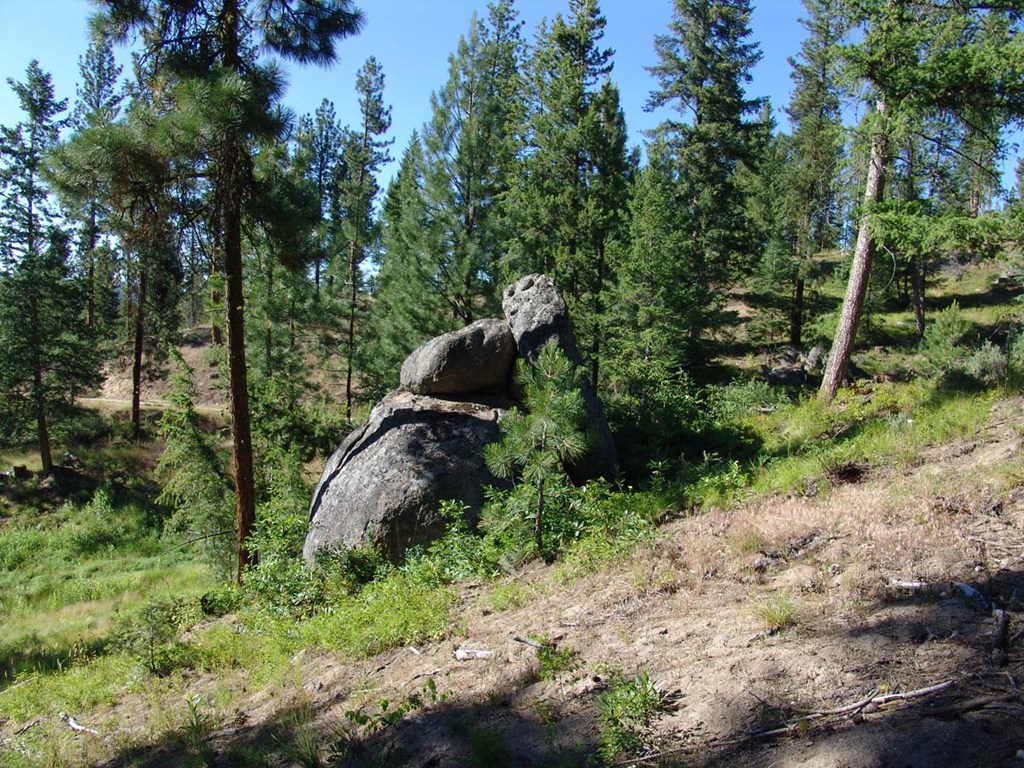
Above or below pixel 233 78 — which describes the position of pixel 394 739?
below

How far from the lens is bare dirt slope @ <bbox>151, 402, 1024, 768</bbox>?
3.45m

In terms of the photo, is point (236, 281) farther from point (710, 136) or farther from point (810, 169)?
point (810, 169)

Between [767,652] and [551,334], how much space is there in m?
8.94

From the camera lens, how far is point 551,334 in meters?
12.8

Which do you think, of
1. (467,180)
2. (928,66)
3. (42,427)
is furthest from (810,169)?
(42,427)

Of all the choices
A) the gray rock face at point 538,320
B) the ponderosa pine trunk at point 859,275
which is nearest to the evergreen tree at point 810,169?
Result: the ponderosa pine trunk at point 859,275

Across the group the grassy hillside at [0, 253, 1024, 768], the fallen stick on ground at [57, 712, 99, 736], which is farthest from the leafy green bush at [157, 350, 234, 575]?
the fallen stick on ground at [57, 712, 99, 736]

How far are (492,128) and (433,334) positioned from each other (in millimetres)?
6510

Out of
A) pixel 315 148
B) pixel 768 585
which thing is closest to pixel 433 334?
pixel 768 585

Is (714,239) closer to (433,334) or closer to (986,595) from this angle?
(433,334)

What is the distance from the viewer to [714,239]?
2789 cm

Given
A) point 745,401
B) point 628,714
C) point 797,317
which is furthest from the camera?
point 797,317

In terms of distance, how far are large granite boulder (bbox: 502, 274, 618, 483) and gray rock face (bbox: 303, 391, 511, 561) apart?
160 centimetres

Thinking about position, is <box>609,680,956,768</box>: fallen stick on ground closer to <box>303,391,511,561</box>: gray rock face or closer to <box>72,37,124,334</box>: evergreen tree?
<box>303,391,511,561</box>: gray rock face
